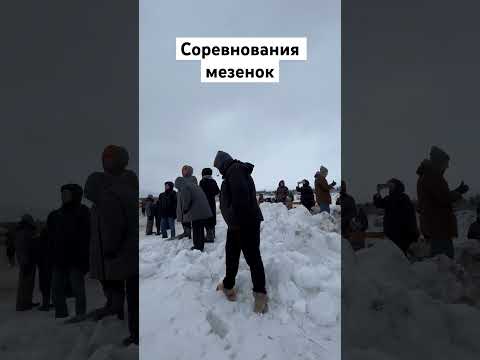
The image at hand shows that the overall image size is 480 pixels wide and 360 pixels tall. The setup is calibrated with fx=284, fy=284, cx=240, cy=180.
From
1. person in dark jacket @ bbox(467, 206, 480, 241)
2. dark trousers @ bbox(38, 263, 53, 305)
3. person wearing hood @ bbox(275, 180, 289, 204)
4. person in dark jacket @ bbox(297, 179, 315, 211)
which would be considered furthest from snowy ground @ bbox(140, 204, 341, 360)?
person wearing hood @ bbox(275, 180, 289, 204)

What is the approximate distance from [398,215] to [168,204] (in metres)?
5.31

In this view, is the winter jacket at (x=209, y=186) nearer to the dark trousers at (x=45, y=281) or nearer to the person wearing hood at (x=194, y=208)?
the person wearing hood at (x=194, y=208)

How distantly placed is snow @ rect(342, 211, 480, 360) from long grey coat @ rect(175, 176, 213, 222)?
2.54 m

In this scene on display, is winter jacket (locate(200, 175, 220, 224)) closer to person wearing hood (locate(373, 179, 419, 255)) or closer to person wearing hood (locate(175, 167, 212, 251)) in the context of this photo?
person wearing hood (locate(175, 167, 212, 251))

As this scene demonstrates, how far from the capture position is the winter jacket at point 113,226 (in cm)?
232

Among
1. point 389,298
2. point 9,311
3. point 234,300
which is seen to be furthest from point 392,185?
point 9,311

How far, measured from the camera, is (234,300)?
3180mm

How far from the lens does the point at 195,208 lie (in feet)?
16.6

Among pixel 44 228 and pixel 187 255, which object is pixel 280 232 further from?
pixel 44 228

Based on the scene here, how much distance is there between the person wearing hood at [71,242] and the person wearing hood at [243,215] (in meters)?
1.48

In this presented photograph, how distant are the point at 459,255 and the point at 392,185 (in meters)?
1.22

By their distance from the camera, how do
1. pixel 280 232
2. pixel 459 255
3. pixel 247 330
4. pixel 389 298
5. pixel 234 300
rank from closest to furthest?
pixel 247 330
pixel 389 298
pixel 234 300
pixel 459 255
pixel 280 232

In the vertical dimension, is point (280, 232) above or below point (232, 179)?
below

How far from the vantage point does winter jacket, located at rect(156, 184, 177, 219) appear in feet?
24.0
